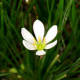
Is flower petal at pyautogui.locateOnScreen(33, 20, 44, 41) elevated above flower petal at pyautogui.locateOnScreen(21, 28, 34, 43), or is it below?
above

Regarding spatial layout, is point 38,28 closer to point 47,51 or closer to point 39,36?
point 39,36

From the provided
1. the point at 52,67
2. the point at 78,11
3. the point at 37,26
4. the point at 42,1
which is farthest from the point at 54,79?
the point at 78,11

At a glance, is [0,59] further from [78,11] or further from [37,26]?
[78,11]

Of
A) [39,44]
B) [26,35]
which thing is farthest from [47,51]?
[26,35]

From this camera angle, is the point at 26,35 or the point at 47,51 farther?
the point at 47,51

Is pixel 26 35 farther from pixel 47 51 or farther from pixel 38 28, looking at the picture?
pixel 47 51

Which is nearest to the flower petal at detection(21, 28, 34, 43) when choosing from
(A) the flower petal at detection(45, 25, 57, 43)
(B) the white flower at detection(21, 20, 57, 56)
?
(B) the white flower at detection(21, 20, 57, 56)

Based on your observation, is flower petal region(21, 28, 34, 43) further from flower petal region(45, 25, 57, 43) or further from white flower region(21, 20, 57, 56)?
flower petal region(45, 25, 57, 43)

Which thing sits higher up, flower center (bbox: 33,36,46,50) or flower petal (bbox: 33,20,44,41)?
flower petal (bbox: 33,20,44,41)

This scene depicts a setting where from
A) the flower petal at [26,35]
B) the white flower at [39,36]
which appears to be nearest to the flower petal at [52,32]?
the white flower at [39,36]

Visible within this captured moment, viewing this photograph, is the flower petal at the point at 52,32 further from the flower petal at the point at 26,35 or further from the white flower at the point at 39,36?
the flower petal at the point at 26,35

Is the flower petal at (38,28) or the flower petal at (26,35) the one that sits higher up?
the flower petal at (38,28)
